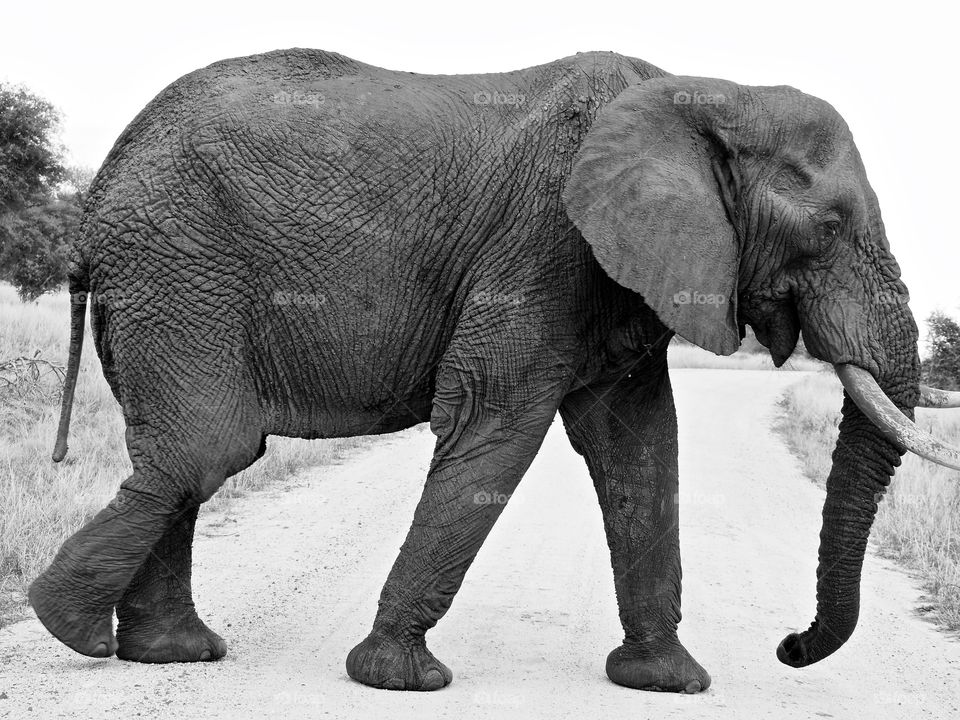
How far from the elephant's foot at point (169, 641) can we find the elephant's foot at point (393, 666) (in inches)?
34.4

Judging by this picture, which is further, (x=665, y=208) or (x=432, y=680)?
(x=432, y=680)

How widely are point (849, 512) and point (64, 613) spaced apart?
12.6ft

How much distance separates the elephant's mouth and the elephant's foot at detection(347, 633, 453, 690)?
7.86ft

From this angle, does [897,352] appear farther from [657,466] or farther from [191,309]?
[191,309]

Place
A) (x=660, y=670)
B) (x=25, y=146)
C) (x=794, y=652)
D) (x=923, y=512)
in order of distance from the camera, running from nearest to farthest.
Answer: (x=794, y=652) < (x=660, y=670) < (x=923, y=512) < (x=25, y=146)

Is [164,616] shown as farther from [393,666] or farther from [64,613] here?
[393,666]

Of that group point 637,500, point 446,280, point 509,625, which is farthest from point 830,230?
point 509,625

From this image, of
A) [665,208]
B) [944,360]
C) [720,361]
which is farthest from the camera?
[720,361]

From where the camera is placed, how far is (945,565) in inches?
387

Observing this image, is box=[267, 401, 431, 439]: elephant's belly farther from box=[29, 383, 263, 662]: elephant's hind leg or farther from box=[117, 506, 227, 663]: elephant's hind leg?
box=[117, 506, 227, 663]: elephant's hind leg

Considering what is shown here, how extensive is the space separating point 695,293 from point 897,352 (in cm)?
98

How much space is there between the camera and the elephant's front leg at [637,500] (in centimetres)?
687

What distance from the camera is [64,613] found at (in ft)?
20.8

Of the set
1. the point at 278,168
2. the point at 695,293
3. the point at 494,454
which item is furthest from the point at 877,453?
the point at 278,168
